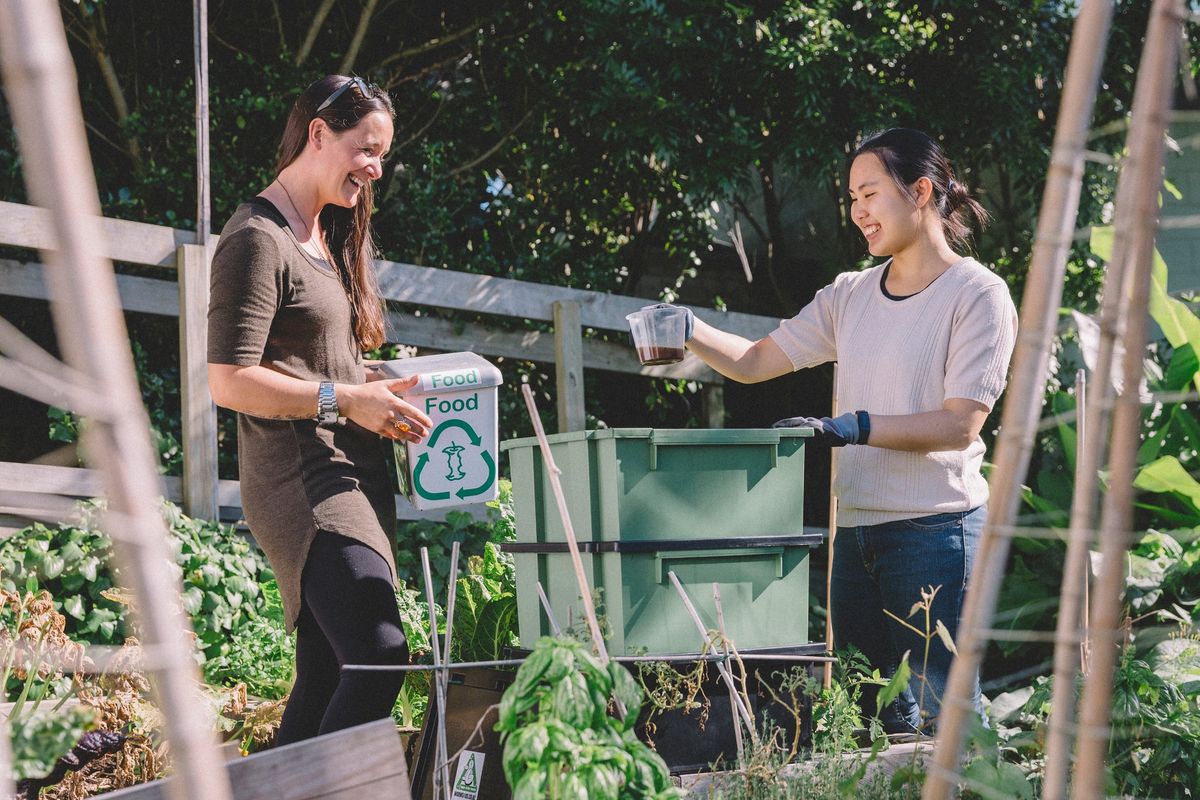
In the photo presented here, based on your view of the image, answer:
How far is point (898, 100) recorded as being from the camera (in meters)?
5.83

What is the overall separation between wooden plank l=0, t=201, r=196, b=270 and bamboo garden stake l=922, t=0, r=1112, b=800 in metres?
4.01

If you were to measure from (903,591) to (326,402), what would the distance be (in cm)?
128

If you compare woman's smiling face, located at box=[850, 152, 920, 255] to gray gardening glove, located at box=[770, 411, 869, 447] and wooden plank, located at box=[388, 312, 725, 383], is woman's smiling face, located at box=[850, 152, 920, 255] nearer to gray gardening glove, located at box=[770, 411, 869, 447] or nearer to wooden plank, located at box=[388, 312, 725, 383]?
gray gardening glove, located at box=[770, 411, 869, 447]

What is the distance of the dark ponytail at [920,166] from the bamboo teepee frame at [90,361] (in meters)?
2.17


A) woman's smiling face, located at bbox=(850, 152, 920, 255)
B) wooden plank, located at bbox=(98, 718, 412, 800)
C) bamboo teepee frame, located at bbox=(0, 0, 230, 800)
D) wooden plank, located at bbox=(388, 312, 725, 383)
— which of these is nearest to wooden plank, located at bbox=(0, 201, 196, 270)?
wooden plank, located at bbox=(388, 312, 725, 383)

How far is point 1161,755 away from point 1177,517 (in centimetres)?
272

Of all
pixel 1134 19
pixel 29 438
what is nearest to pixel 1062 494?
pixel 1134 19

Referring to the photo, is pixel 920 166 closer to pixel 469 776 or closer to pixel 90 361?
pixel 469 776

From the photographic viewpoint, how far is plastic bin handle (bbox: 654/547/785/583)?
7.80ft

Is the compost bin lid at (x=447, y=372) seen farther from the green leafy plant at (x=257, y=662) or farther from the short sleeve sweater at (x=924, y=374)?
the green leafy plant at (x=257, y=662)

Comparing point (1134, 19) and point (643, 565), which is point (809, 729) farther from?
point (1134, 19)

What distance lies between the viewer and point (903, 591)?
2.57 meters

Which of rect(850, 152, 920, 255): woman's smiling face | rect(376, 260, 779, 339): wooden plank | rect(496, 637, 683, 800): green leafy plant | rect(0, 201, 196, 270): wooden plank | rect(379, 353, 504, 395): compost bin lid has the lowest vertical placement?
rect(496, 637, 683, 800): green leafy plant

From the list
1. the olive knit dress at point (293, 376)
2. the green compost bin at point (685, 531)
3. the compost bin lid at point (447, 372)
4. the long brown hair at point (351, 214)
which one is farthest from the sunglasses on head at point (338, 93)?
the green compost bin at point (685, 531)
